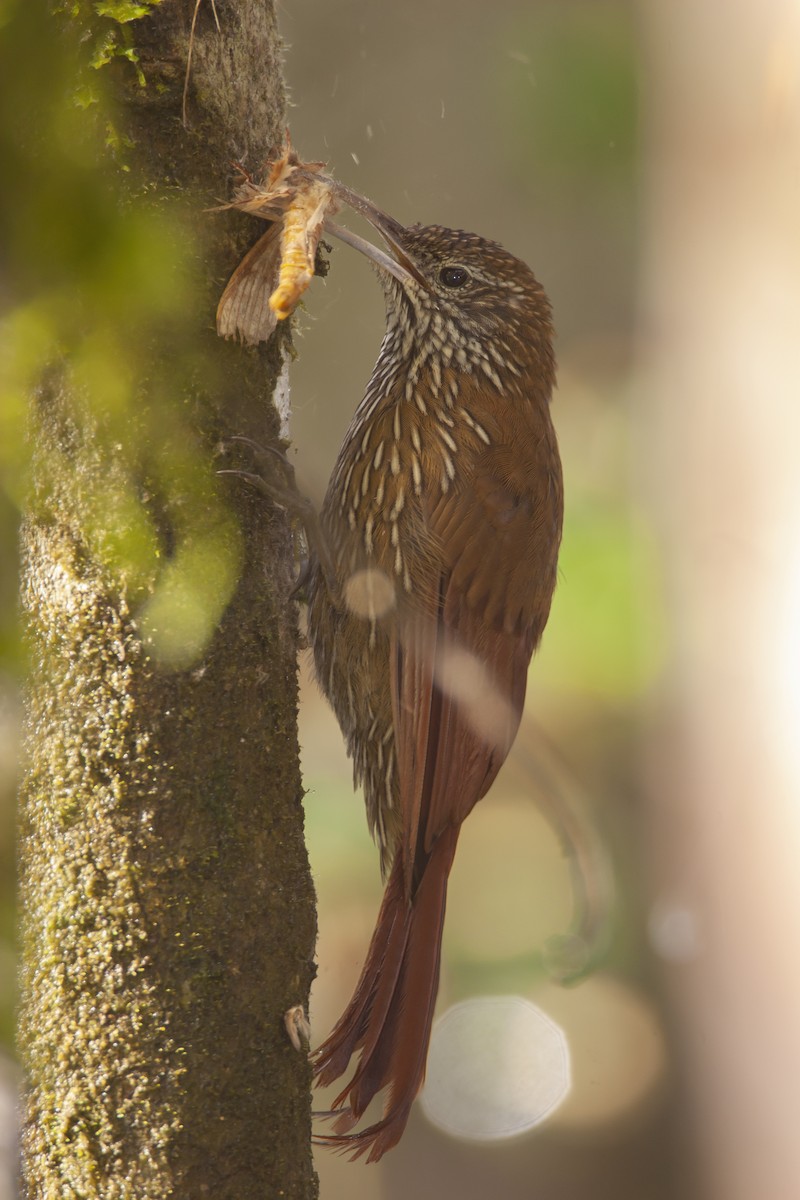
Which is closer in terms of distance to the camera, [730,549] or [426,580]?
[426,580]

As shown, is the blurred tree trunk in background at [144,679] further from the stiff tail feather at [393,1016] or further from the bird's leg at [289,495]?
the stiff tail feather at [393,1016]

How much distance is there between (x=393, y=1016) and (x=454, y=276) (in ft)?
5.27

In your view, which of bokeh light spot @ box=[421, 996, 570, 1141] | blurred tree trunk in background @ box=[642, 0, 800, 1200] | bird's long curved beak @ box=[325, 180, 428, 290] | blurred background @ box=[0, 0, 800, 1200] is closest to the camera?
bird's long curved beak @ box=[325, 180, 428, 290]

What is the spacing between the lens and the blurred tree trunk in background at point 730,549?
309 cm

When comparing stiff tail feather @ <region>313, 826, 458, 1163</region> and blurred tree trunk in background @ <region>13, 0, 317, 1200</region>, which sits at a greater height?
blurred tree trunk in background @ <region>13, 0, 317, 1200</region>

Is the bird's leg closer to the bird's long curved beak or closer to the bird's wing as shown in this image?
the bird's wing

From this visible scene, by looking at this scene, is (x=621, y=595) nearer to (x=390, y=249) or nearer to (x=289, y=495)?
(x=390, y=249)

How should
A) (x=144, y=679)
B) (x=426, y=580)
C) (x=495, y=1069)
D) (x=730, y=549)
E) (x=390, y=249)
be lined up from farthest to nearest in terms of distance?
(x=495, y=1069)
(x=730, y=549)
(x=390, y=249)
(x=426, y=580)
(x=144, y=679)

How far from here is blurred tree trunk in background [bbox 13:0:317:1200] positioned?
152 cm

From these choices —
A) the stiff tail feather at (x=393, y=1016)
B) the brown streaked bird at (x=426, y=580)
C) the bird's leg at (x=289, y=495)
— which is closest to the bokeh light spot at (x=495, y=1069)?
the brown streaked bird at (x=426, y=580)

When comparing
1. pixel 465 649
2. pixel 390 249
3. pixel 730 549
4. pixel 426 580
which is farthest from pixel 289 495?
pixel 730 549

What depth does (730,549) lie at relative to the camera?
3332 millimetres

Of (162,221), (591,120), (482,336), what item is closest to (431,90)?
(591,120)

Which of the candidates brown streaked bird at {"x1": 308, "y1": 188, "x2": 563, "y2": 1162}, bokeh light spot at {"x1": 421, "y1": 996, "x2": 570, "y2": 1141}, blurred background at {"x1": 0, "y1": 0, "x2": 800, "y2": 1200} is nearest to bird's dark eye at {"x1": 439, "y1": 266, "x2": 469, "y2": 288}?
brown streaked bird at {"x1": 308, "y1": 188, "x2": 563, "y2": 1162}
